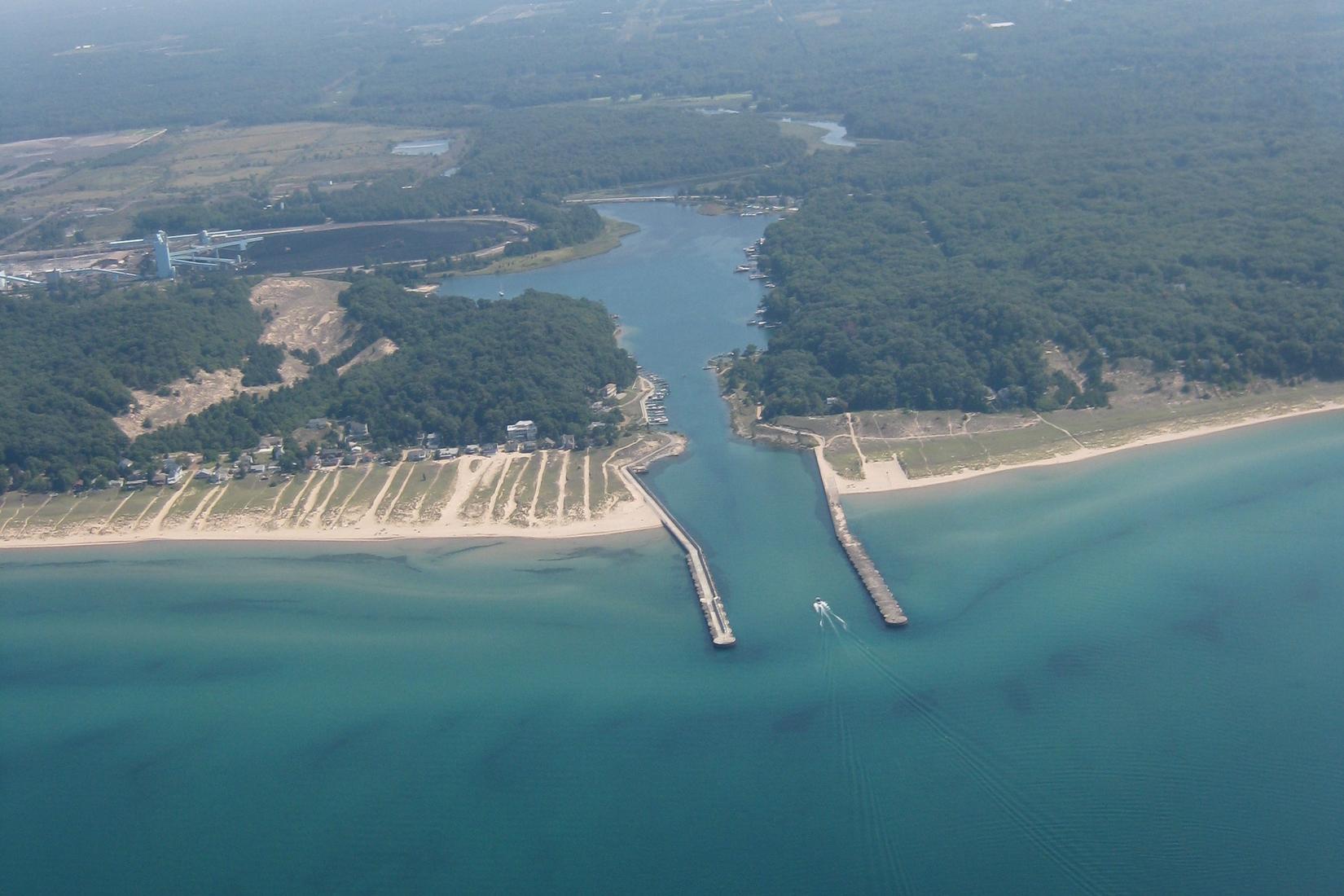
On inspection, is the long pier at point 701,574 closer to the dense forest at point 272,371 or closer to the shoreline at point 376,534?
the shoreline at point 376,534

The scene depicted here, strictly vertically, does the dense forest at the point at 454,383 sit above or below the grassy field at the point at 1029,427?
above

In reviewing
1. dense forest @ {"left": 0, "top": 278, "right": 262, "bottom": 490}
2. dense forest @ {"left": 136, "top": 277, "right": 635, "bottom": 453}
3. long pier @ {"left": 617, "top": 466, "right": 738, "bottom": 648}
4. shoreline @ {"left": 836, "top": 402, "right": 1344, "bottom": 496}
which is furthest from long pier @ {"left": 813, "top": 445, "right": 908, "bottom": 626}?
dense forest @ {"left": 0, "top": 278, "right": 262, "bottom": 490}

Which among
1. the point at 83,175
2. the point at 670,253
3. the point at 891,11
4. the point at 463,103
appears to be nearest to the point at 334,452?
the point at 670,253

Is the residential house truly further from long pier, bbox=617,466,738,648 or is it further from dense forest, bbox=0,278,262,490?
dense forest, bbox=0,278,262,490

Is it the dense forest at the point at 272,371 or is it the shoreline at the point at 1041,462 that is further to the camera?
the dense forest at the point at 272,371

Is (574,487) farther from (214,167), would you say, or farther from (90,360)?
(214,167)

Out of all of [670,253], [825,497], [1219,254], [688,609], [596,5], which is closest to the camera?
[688,609]

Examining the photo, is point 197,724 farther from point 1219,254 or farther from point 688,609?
point 1219,254

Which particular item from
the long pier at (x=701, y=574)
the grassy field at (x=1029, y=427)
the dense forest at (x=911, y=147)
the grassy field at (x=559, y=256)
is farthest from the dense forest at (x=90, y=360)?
the grassy field at (x=1029, y=427)
